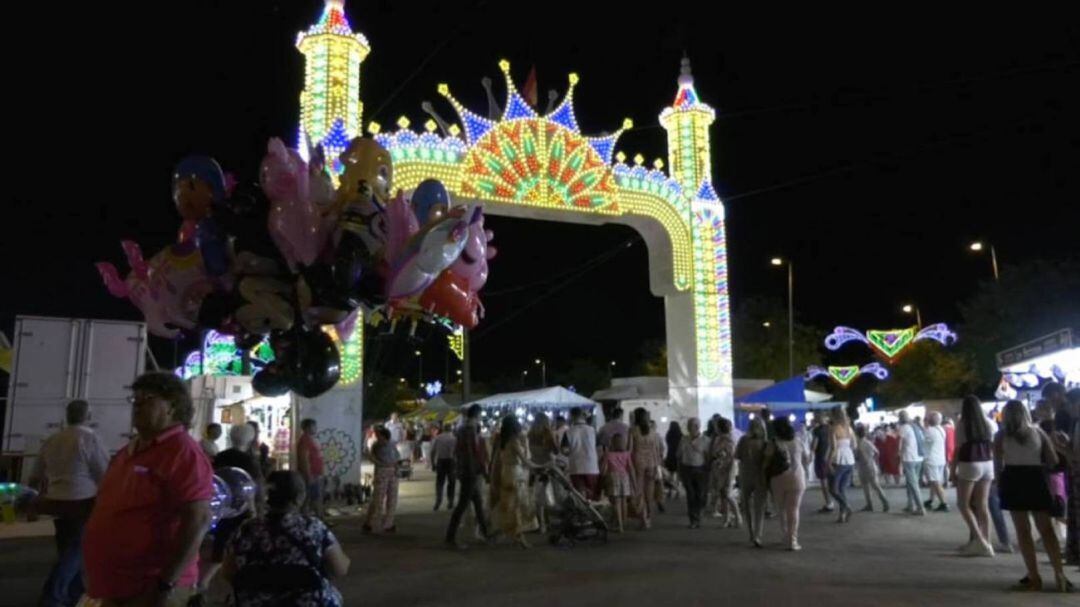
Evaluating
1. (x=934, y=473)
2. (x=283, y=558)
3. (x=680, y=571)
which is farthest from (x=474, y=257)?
(x=934, y=473)

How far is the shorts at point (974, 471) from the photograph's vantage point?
8.38 m

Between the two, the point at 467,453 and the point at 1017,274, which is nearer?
the point at 467,453

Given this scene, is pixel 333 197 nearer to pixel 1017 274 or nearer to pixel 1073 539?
pixel 1073 539

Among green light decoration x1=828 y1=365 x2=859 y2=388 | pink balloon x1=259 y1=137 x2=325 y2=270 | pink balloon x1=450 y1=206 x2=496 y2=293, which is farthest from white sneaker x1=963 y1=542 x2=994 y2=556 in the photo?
green light decoration x1=828 y1=365 x2=859 y2=388

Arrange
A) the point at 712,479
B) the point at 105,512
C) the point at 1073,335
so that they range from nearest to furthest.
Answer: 1. the point at 105,512
2. the point at 712,479
3. the point at 1073,335

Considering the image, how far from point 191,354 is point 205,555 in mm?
26702

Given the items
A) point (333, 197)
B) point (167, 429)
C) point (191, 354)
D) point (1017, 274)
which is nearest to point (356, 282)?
point (333, 197)

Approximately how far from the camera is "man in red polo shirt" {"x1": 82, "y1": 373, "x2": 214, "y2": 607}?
10.8ft

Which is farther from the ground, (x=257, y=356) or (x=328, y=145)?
(x=328, y=145)

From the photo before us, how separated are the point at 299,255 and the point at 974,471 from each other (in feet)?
22.8

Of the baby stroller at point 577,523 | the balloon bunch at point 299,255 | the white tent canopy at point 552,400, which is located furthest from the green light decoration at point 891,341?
the balloon bunch at point 299,255

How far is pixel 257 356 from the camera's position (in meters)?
23.5

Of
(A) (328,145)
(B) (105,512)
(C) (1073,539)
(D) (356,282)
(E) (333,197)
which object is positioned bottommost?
(C) (1073,539)

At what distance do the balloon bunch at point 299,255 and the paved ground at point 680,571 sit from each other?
2.42 meters
